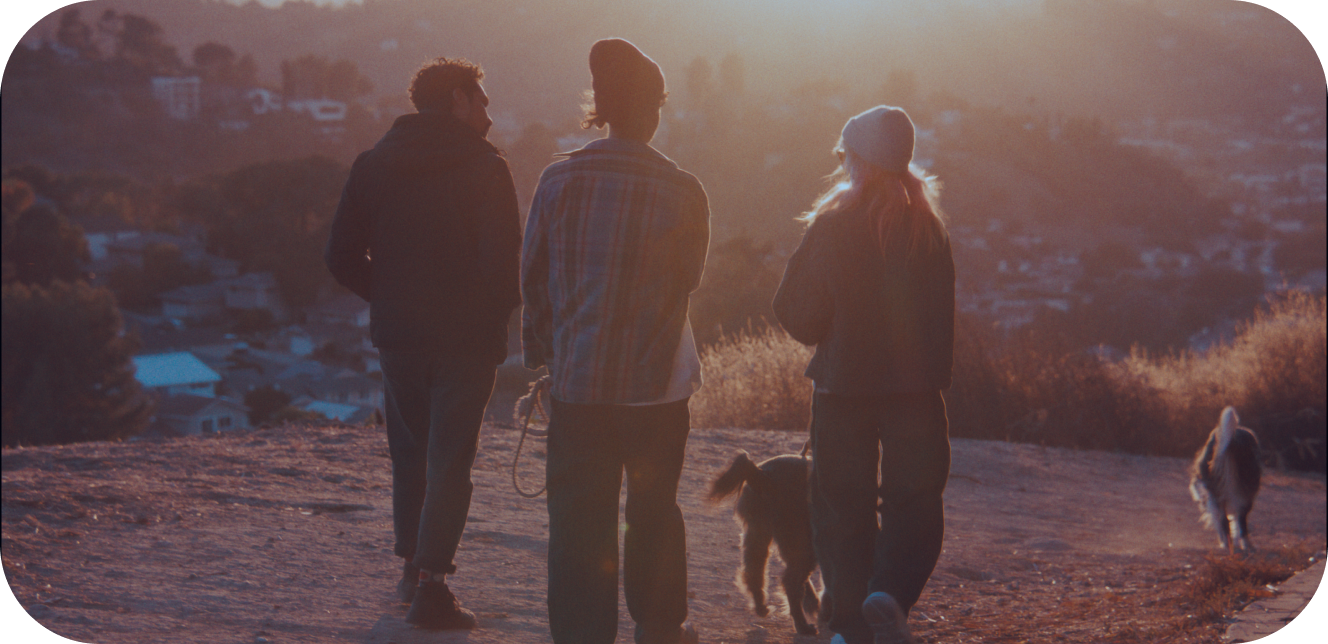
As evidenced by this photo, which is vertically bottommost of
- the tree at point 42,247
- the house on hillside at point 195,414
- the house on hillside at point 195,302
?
the house on hillside at point 195,414

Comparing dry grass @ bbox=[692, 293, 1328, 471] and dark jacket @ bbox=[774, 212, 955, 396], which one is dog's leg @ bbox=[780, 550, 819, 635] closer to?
dark jacket @ bbox=[774, 212, 955, 396]

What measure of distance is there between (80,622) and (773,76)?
79.7 meters

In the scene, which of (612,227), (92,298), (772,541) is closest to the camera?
(612,227)

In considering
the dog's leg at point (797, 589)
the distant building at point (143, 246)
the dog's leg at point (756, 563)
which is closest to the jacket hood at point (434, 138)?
the dog's leg at point (756, 563)

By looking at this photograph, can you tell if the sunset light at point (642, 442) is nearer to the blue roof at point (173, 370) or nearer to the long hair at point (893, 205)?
the long hair at point (893, 205)

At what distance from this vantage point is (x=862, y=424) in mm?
2842

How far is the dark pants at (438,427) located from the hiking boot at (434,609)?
96mm

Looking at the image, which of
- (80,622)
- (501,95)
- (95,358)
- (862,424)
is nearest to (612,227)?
(862,424)

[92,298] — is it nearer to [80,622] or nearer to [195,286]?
[195,286]

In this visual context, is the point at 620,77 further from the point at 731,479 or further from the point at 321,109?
the point at 321,109

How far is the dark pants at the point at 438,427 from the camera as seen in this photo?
3027 mm

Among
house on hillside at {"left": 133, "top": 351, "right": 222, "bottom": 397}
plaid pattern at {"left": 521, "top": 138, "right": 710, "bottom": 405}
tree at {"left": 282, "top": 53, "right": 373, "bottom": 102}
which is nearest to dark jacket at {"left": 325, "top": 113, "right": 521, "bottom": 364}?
plaid pattern at {"left": 521, "top": 138, "right": 710, "bottom": 405}

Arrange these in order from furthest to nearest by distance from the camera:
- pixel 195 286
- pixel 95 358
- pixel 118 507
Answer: pixel 195 286 → pixel 95 358 → pixel 118 507

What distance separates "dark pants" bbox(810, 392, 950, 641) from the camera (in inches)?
112
